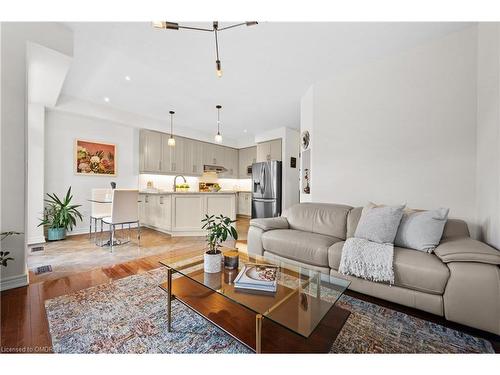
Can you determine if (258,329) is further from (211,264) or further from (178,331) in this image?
(178,331)

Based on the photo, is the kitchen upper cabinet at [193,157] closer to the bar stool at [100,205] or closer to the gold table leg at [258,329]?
the bar stool at [100,205]

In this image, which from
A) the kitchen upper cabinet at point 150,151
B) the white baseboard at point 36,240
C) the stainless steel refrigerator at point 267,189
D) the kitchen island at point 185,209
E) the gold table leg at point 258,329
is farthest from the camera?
the stainless steel refrigerator at point 267,189

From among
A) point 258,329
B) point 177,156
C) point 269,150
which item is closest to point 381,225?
point 258,329

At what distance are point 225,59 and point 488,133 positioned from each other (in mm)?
2814

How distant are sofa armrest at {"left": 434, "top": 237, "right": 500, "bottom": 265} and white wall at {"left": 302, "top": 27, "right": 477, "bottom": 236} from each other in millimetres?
833

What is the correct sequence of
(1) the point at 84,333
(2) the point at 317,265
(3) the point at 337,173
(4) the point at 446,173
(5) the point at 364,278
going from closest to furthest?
(1) the point at 84,333
(5) the point at 364,278
(2) the point at 317,265
(4) the point at 446,173
(3) the point at 337,173

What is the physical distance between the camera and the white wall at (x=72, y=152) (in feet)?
12.7

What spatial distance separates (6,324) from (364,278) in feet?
8.65

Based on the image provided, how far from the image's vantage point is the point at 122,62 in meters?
2.79

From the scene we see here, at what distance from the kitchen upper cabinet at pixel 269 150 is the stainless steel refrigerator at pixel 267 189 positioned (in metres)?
0.45

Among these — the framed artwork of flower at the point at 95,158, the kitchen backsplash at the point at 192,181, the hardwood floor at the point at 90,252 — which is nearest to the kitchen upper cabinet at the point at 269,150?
the kitchen backsplash at the point at 192,181
